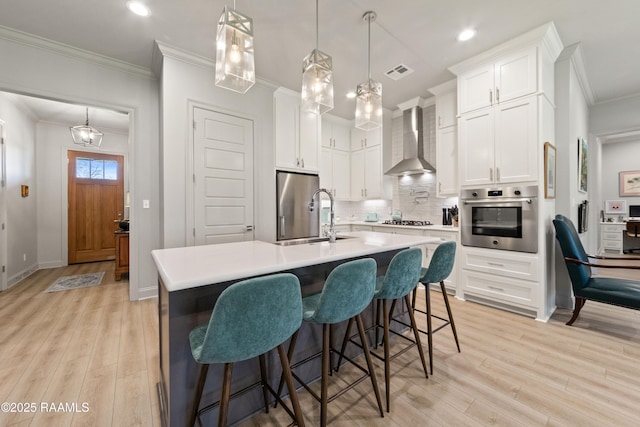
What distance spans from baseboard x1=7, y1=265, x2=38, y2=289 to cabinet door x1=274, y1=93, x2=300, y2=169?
431 cm

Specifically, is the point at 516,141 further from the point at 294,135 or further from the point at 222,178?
the point at 222,178

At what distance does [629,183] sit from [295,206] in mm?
8388

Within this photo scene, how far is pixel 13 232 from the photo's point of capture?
410cm

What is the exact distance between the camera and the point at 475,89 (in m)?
Answer: 3.21

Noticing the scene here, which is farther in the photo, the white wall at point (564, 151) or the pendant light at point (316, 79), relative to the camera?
the white wall at point (564, 151)

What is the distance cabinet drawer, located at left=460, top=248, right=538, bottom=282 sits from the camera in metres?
2.81

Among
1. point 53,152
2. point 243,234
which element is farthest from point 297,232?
point 53,152

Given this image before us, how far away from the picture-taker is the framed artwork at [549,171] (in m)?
2.77

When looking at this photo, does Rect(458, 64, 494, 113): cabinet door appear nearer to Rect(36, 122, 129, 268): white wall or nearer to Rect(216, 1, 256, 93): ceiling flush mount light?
Rect(216, 1, 256, 93): ceiling flush mount light

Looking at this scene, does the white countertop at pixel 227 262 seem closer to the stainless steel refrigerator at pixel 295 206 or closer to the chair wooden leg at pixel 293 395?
the chair wooden leg at pixel 293 395

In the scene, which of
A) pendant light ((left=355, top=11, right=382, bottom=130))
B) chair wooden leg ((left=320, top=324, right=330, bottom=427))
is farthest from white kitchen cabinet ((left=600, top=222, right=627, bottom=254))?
chair wooden leg ((left=320, top=324, right=330, bottom=427))

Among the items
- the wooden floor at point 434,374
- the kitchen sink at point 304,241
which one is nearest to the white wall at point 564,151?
the wooden floor at point 434,374

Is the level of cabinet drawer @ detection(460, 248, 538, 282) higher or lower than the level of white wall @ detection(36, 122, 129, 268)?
lower

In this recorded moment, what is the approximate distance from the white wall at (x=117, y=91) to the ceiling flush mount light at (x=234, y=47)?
224 cm
